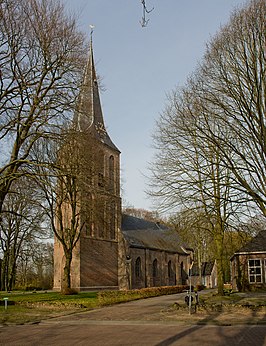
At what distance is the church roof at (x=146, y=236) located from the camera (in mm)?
47594

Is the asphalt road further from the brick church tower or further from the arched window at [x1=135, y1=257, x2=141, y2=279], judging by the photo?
the arched window at [x1=135, y1=257, x2=141, y2=279]

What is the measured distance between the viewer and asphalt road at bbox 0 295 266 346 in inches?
430

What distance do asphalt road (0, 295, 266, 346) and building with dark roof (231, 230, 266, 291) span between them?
1835 centimetres

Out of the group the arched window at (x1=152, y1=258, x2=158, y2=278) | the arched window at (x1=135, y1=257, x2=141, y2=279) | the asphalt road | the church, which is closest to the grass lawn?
the asphalt road

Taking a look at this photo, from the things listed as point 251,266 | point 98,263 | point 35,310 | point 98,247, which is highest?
point 98,247

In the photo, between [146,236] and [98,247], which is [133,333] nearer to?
[98,247]

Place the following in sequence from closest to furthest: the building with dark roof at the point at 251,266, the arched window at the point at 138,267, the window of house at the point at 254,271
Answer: the building with dark roof at the point at 251,266
the window of house at the point at 254,271
the arched window at the point at 138,267

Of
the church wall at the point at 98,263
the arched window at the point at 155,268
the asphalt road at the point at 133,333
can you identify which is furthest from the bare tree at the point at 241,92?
the arched window at the point at 155,268

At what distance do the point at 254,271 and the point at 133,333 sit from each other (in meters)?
23.1

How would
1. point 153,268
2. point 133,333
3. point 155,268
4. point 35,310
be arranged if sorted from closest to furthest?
point 133,333
point 35,310
point 153,268
point 155,268

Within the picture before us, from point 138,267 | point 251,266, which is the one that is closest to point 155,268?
point 138,267

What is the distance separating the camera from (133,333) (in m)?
12.7

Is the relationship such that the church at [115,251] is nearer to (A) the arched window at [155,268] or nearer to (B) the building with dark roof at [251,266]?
(A) the arched window at [155,268]

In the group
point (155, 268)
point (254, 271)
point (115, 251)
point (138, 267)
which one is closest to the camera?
point (254, 271)
